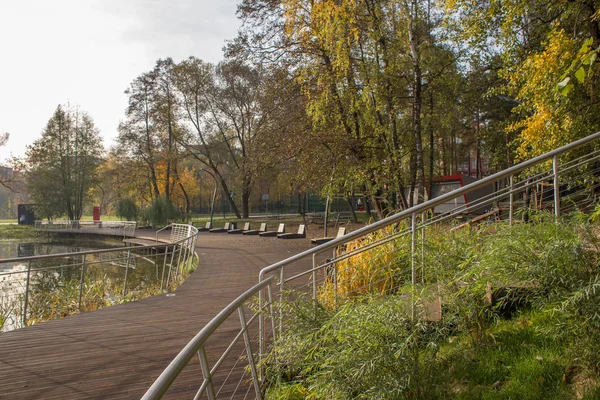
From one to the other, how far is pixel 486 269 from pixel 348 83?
9.23 metres

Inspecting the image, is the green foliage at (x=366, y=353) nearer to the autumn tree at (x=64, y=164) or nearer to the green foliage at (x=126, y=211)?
the green foliage at (x=126, y=211)

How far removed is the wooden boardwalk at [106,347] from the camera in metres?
3.85

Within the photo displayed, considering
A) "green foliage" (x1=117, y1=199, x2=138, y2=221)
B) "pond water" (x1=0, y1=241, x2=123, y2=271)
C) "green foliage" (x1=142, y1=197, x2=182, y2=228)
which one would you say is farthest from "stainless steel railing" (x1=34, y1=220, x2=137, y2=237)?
"green foliage" (x1=142, y1=197, x2=182, y2=228)

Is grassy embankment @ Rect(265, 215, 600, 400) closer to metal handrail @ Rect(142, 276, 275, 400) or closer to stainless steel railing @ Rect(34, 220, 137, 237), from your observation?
metal handrail @ Rect(142, 276, 275, 400)

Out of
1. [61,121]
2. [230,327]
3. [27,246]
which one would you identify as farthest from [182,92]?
[230,327]

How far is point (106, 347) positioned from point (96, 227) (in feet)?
91.8

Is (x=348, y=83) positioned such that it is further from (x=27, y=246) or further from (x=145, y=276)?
(x=27, y=246)

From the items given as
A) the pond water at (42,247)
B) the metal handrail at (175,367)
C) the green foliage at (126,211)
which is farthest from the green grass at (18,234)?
the metal handrail at (175,367)

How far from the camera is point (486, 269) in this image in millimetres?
2928

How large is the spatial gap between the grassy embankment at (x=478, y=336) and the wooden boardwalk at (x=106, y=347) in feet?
5.30

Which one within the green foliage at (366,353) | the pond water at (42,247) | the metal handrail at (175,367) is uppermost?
the metal handrail at (175,367)

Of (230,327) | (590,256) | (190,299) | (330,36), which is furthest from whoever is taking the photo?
(330,36)

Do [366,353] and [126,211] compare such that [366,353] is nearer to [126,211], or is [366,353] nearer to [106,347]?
[106,347]

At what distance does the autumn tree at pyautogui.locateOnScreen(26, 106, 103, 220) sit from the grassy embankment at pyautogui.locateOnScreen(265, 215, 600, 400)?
1625 inches
